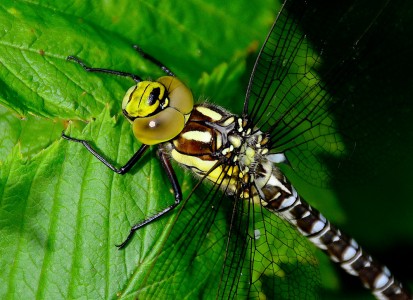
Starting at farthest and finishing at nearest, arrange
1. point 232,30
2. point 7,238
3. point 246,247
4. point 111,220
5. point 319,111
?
point 232,30
point 319,111
point 246,247
point 111,220
point 7,238

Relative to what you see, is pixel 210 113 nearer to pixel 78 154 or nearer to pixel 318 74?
pixel 318 74

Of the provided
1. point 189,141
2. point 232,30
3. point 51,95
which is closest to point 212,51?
point 232,30

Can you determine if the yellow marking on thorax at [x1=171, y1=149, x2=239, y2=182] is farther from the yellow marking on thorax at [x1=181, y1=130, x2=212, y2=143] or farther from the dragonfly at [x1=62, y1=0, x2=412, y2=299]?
the yellow marking on thorax at [x1=181, y1=130, x2=212, y2=143]

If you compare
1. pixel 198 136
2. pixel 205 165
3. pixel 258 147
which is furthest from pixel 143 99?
pixel 258 147

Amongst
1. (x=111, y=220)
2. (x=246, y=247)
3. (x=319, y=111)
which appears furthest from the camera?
(x=319, y=111)

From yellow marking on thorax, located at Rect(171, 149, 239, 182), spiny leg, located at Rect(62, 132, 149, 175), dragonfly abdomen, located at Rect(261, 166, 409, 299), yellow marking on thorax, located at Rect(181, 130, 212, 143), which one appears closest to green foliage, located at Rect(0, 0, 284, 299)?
spiny leg, located at Rect(62, 132, 149, 175)

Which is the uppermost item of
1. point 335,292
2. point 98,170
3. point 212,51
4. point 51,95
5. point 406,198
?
point 212,51

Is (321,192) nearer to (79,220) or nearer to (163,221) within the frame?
(163,221)

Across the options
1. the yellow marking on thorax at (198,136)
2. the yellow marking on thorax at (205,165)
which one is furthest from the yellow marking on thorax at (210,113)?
the yellow marking on thorax at (205,165)
